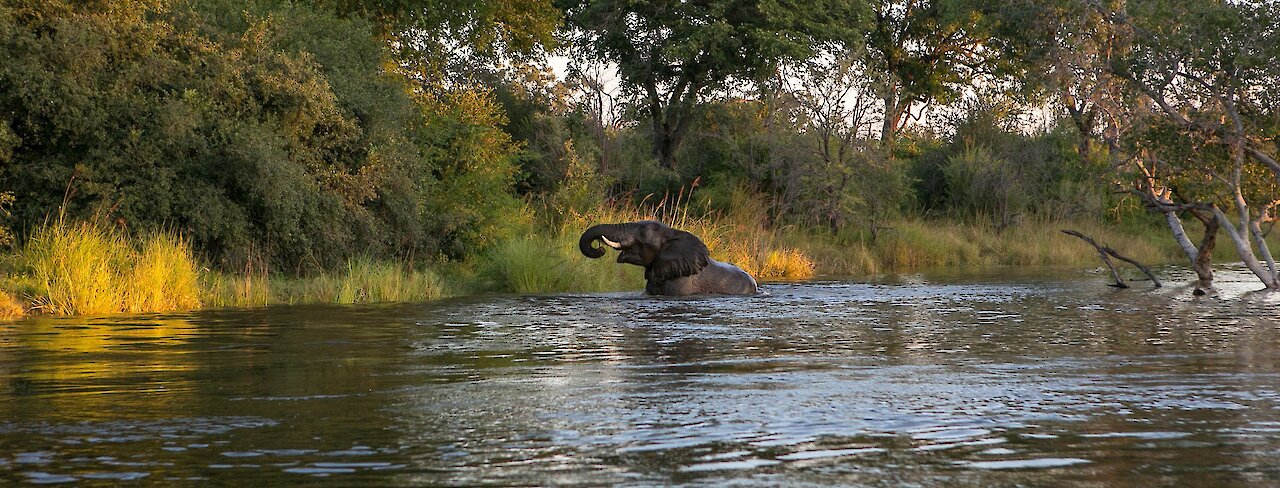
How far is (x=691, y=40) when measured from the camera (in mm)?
34625

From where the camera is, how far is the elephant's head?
740 inches

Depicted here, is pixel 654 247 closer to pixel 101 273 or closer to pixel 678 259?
pixel 678 259

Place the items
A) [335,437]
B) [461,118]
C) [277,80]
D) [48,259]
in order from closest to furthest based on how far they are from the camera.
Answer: [335,437] < [48,259] < [277,80] < [461,118]

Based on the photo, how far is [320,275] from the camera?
2050 cm

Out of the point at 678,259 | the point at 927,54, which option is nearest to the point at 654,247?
the point at 678,259

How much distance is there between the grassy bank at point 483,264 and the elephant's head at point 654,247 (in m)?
2.50

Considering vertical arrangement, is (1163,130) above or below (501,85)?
below

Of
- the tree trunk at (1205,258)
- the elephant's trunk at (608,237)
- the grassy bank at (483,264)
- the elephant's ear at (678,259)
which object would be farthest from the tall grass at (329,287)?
the tree trunk at (1205,258)

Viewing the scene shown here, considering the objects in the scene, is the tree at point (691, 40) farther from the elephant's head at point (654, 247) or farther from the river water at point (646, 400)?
the river water at point (646, 400)

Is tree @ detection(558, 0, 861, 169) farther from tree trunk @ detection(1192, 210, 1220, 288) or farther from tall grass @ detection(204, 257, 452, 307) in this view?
tall grass @ detection(204, 257, 452, 307)

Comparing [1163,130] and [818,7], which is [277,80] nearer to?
[1163,130]

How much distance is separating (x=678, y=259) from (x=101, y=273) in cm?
697

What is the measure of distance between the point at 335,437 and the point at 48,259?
1103 cm

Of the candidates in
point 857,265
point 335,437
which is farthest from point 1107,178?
point 335,437
